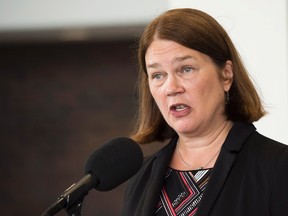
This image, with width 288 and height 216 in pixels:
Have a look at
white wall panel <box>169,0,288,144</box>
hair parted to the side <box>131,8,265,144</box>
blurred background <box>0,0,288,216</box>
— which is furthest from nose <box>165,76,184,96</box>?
blurred background <box>0,0,288,216</box>

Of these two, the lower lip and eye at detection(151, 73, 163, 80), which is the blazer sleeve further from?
eye at detection(151, 73, 163, 80)

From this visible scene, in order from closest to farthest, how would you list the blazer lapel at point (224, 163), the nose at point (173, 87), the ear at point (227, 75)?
the blazer lapel at point (224, 163), the nose at point (173, 87), the ear at point (227, 75)

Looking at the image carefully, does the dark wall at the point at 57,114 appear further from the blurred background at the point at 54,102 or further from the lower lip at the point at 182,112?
the lower lip at the point at 182,112

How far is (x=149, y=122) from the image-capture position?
2160 mm

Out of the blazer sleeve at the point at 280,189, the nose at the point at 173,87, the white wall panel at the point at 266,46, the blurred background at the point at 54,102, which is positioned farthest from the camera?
the blurred background at the point at 54,102

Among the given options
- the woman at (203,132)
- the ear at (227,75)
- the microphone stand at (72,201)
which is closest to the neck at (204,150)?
the woman at (203,132)

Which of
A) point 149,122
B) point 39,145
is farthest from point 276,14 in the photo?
point 39,145

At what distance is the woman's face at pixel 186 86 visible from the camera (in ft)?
5.95

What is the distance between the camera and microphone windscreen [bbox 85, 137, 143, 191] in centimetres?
149

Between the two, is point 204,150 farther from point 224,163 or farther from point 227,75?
point 227,75

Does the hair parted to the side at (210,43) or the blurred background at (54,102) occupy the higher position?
the hair parted to the side at (210,43)

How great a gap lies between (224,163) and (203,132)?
0.16m

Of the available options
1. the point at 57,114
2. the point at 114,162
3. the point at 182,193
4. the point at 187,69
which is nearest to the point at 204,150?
the point at 182,193

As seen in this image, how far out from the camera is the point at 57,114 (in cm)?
411
